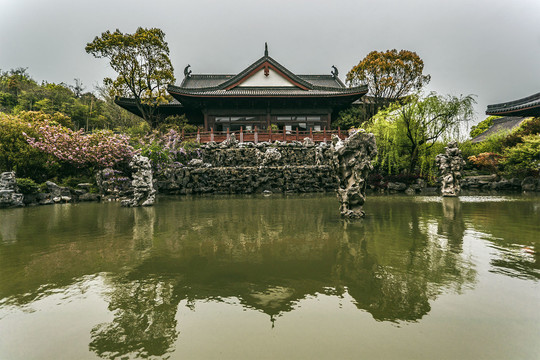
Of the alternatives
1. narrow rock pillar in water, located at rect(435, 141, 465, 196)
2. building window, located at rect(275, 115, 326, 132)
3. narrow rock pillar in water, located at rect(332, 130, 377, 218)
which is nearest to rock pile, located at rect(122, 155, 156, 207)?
narrow rock pillar in water, located at rect(332, 130, 377, 218)

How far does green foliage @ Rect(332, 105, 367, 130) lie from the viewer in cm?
2197

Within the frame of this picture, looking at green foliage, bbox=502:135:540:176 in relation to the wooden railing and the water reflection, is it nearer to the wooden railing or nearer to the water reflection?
the wooden railing

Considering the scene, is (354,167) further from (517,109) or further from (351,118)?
(517,109)

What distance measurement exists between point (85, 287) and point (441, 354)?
3.26m

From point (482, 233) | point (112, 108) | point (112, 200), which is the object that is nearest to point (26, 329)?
point (482, 233)

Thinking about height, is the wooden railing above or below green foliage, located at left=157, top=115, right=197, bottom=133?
below

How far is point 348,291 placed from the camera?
2473mm

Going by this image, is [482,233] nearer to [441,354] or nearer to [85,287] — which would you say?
[441,354]

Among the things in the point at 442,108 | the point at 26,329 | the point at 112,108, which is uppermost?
the point at 112,108

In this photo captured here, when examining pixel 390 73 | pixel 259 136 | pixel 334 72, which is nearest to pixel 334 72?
pixel 334 72

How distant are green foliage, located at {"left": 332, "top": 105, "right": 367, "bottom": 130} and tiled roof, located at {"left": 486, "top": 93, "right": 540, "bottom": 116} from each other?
36.7 ft

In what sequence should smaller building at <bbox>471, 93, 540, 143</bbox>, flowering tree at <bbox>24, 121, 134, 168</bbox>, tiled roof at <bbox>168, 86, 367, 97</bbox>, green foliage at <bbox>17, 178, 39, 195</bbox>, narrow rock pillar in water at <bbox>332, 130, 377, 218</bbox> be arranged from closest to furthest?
narrow rock pillar in water at <bbox>332, 130, 377, 218</bbox> → green foliage at <bbox>17, 178, 39, 195</bbox> → flowering tree at <bbox>24, 121, 134, 168</bbox> → smaller building at <bbox>471, 93, 540, 143</bbox> → tiled roof at <bbox>168, 86, 367, 97</bbox>

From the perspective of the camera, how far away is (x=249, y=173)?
16297mm

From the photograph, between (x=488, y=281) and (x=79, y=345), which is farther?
(x=488, y=281)
